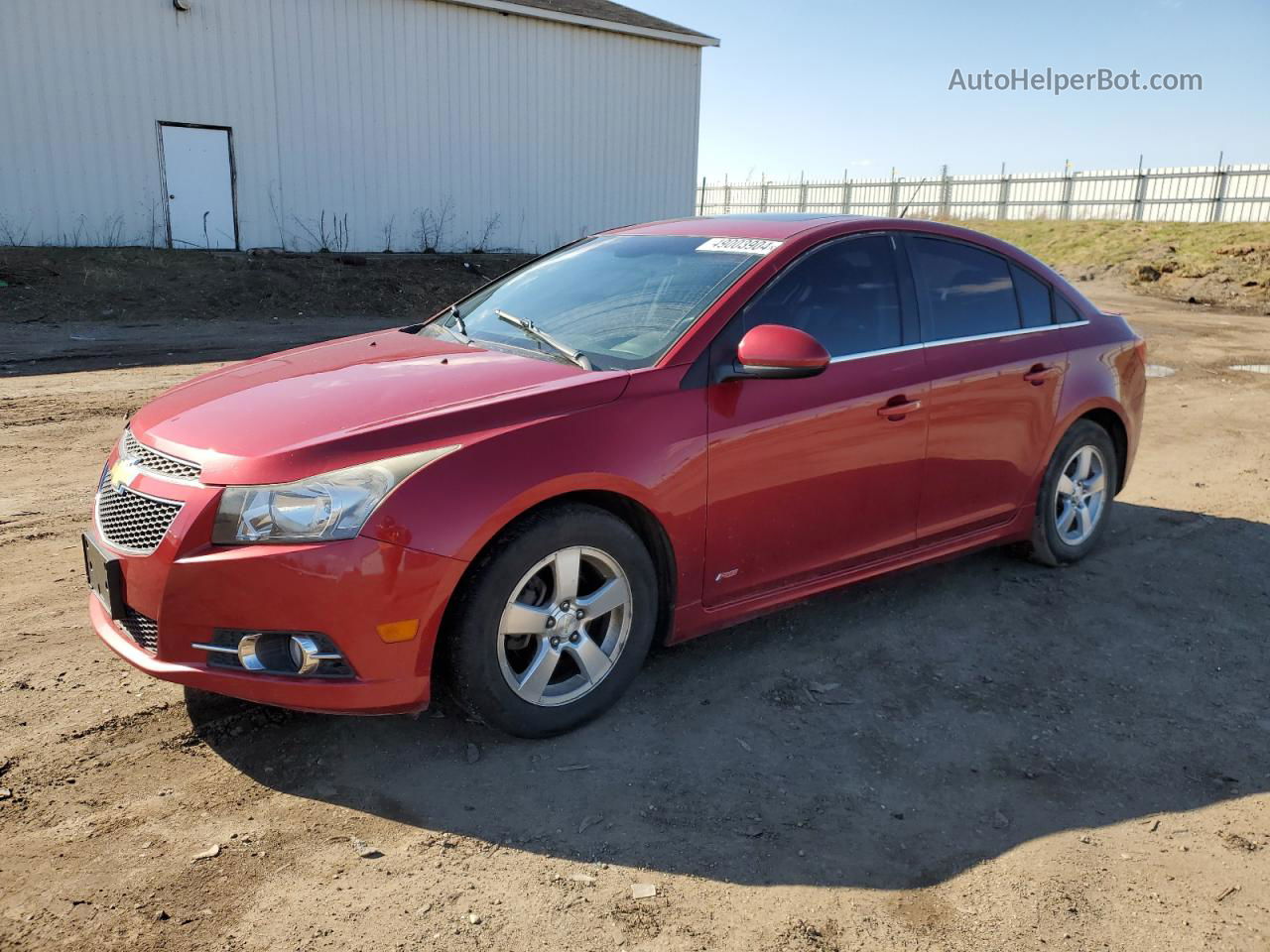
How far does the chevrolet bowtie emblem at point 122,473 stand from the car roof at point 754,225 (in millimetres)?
2385

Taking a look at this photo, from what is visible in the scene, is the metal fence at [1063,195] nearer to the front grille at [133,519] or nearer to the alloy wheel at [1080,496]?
the alloy wheel at [1080,496]

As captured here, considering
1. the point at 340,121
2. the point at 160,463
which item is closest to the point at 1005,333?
the point at 160,463

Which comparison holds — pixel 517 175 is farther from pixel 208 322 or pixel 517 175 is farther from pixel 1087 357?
pixel 1087 357

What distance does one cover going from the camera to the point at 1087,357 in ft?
16.5

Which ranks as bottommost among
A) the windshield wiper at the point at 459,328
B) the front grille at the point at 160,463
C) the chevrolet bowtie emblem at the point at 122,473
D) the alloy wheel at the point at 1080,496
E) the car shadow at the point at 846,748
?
the car shadow at the point at 846,748

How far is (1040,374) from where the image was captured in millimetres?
4762

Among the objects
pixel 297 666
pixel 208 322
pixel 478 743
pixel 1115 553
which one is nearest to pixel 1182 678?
pixel 1115 553

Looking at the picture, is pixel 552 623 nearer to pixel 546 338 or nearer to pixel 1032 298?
pixel 546 338

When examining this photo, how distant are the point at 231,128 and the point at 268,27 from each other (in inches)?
77.5

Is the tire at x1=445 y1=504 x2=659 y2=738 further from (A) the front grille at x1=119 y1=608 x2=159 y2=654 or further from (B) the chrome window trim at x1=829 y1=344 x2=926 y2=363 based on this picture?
(B) the chrome window trim at x1=829 y1=344 x2=926 y2=363

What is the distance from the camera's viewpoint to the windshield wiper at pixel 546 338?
3.60m

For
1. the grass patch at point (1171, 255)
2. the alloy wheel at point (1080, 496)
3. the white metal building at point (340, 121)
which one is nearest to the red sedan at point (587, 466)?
the alloy wheel at point (1080, 496)

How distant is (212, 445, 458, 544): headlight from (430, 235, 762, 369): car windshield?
107cm

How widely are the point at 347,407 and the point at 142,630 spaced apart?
922 millimetres
